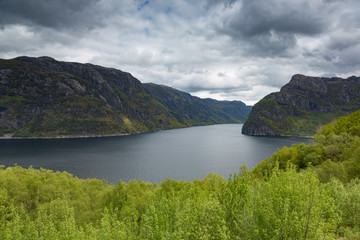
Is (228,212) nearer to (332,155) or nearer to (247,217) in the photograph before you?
(247,217)

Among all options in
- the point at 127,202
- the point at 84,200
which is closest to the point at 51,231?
the point at 127,202

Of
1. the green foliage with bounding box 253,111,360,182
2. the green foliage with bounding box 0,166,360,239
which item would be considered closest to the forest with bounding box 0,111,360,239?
the green foliage with bounding box 0,166,360,239

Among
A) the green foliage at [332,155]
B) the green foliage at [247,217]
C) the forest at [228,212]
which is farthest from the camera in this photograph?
the green foliage at [332,155]

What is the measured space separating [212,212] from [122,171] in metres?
120

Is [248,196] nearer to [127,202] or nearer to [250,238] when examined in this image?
[250,238]

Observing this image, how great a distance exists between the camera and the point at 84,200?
58219 millimetres

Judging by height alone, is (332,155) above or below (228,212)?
below

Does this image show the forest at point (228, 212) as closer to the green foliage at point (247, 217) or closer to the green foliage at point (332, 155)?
the green foliage at point (247, 217)

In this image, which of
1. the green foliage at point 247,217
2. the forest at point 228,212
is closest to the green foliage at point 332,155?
the forest at point 228,212

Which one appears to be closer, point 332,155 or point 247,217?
point 247,217

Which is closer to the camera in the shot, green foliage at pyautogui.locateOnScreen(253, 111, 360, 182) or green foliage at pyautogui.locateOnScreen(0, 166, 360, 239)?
green foliage at pyautogui.locateOnScreen(0, 166, 360, 239)

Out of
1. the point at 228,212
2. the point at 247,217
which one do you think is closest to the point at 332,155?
the point at 228,212

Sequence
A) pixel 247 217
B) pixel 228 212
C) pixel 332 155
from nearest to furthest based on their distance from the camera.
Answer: pixel 247 217 → pixel 228 212 → pixel 332 155

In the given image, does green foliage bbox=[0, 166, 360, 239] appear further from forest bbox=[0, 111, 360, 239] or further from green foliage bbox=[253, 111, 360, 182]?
green foliage bbox=[253, 111, 360, 182]
